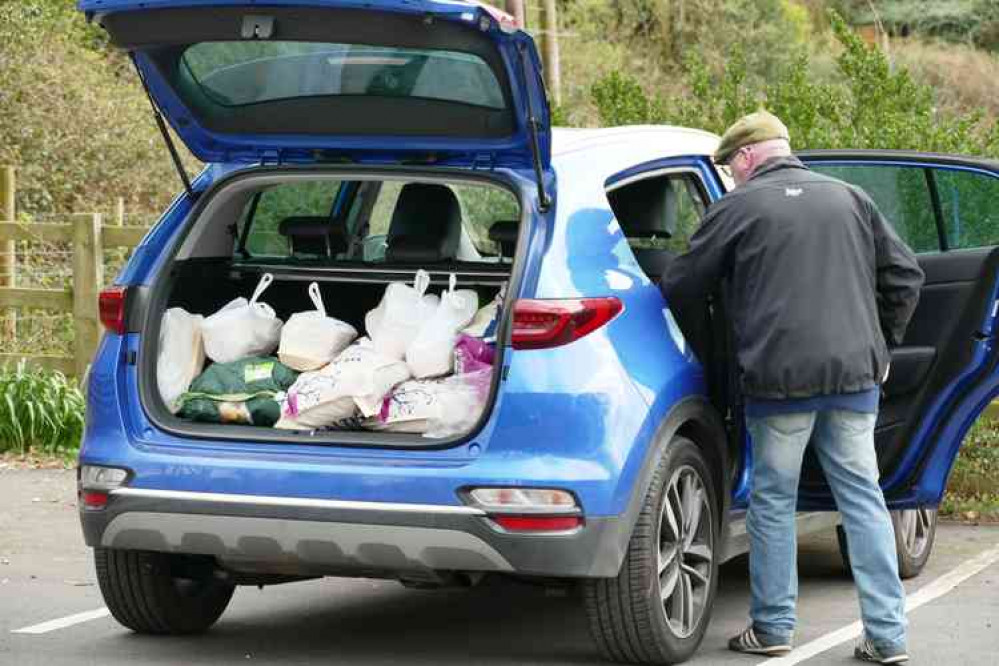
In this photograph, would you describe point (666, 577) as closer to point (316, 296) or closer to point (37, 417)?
point (316, 296)

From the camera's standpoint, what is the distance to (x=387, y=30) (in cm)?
575

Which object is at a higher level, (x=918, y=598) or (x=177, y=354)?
(x=177, y=354)

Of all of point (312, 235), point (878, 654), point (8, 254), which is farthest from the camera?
point (8, 254)

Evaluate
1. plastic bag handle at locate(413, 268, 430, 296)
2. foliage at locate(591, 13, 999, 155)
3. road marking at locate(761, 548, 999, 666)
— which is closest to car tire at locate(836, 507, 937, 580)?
road marking at locate(761, 548, 999, 666)

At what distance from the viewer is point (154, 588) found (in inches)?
258

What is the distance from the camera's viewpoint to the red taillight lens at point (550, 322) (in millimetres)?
5789

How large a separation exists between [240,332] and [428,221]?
2.88ft

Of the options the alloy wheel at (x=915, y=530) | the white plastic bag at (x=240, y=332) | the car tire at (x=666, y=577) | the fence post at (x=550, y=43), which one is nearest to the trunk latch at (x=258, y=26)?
the white plastic bag at (x=240, y=332)

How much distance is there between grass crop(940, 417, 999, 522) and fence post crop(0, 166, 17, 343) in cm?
638

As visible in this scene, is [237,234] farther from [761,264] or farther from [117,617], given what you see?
[761,264]

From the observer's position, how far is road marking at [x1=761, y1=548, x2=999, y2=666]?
6.44 metres

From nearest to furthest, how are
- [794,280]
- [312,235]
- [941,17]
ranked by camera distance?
[794,280]
[312,235]
[941,17]

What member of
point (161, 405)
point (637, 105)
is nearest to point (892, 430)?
point (161, 405)

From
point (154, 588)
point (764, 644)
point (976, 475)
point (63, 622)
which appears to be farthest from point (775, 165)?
point (976, 475)
